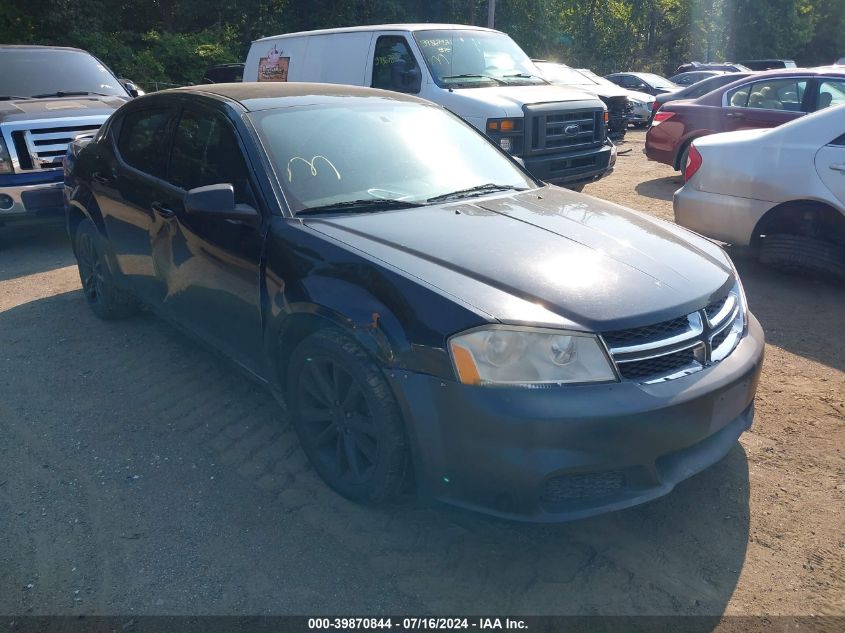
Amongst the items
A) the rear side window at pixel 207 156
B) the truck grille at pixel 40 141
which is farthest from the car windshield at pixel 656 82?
the rear side window at pixel 207 156

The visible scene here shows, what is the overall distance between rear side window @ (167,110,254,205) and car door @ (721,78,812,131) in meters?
7.31

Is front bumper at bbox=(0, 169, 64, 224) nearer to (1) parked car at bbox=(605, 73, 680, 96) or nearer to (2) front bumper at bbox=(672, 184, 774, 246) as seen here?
(2) front bumper at bbox=(672, 184, 774, 246)

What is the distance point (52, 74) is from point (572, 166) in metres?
6.21

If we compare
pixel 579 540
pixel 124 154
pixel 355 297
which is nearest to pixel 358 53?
pixel 124 154

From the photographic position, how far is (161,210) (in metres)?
4.14

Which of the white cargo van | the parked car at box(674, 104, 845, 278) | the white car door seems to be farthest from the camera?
the white cargo van

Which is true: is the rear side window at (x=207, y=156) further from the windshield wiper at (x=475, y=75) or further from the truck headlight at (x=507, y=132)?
the windshield wiper at (x=475, y=75)

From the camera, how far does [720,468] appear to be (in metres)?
3.37

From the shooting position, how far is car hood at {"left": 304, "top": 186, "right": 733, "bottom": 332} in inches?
107

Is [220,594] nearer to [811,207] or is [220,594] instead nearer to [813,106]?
[811,207]

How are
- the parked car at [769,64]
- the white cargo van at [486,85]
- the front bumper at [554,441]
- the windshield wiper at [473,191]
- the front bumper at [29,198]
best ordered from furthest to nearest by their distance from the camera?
1. the parked car at [769,64]
2. the white cargo van at [486,85]
3. the front bumper at [29,198]
4. the windshield wiper at [473,191]
5. the front bumper at [554,441]

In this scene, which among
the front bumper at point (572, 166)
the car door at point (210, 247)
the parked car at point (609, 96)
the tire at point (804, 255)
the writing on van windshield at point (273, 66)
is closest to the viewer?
the car door at point (210, 247)

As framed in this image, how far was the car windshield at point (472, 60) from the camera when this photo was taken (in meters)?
8.59

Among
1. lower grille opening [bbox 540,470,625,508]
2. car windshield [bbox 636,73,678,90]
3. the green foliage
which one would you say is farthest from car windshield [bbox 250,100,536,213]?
car windshield [bbox 636,73,678,90]
